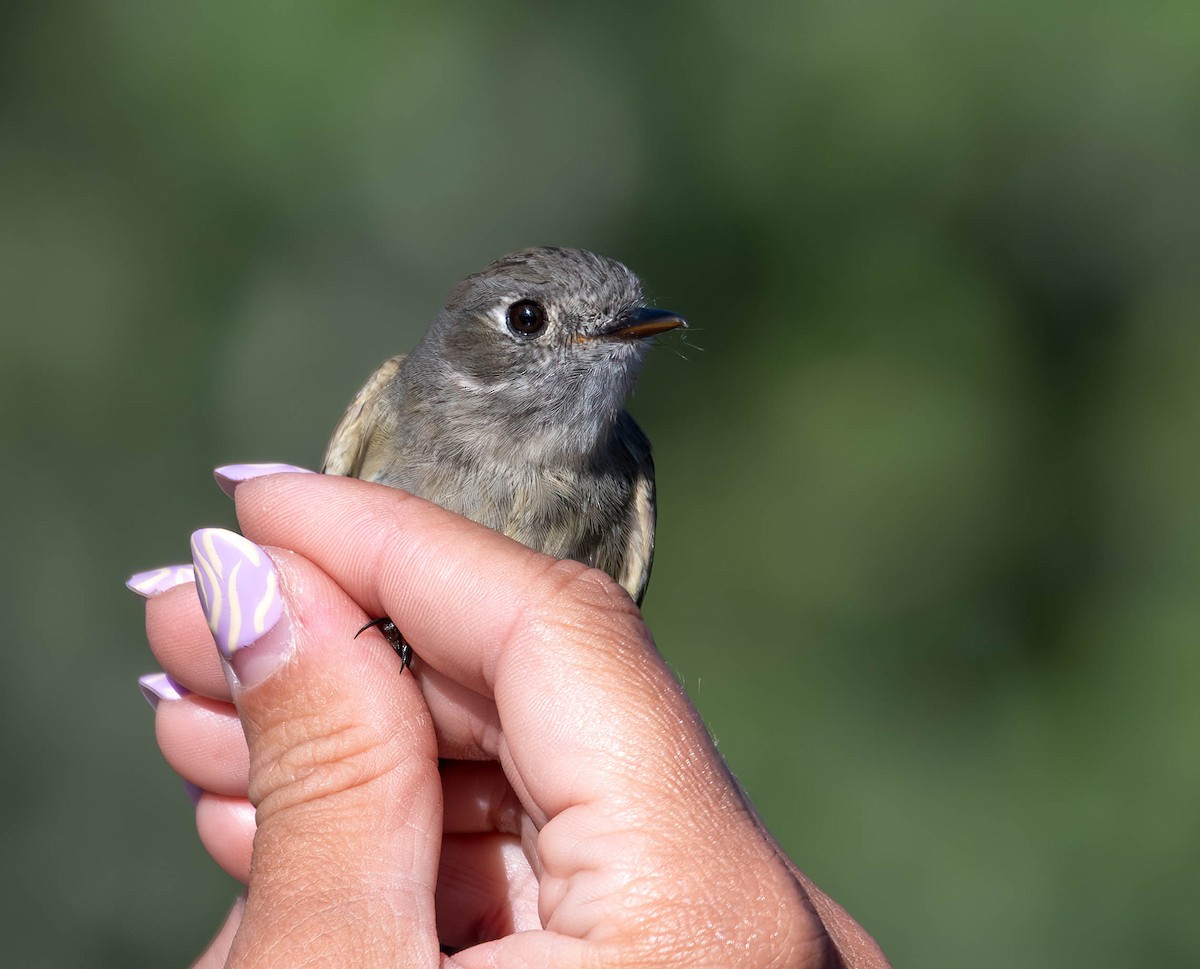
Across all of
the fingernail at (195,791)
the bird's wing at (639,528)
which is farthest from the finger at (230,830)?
the bird's wing at (639,528)

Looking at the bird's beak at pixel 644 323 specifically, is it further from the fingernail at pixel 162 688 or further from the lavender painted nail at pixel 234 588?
the fingernail at pixel 162 688

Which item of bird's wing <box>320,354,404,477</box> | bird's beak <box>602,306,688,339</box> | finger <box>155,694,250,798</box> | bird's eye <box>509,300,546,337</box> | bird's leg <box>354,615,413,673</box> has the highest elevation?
bird's beak <box>602,306,688,339</box>

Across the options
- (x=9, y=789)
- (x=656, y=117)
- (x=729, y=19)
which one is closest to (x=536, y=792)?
(x=9, y=789)

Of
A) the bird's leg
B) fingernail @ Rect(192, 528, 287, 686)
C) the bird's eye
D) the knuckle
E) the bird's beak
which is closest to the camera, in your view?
the knuckle

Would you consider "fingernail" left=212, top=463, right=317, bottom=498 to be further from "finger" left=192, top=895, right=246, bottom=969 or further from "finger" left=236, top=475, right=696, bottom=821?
"finger" left=192, top=895, right=246, bottom=969

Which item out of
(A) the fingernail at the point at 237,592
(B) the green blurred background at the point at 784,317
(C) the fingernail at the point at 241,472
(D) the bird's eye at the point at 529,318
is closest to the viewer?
(A) the fingernail at the point at 237,592

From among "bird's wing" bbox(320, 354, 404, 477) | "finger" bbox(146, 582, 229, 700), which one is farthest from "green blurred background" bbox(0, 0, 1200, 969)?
"finger" bbox(146, 582, 229, 700)
